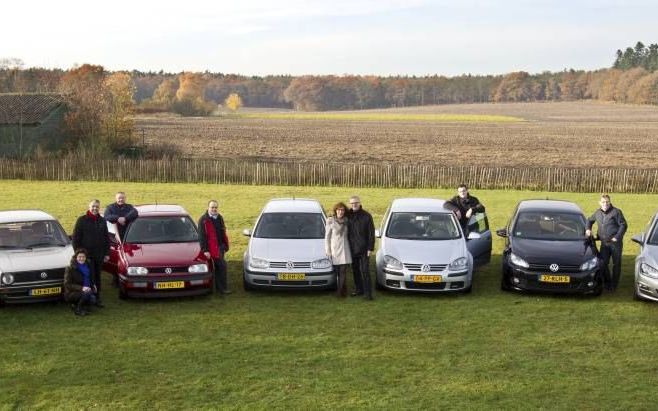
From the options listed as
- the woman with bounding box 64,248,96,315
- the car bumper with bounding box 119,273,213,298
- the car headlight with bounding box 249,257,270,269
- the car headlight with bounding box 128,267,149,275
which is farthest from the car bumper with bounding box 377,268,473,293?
the woman with bounding box 64,248,96,315

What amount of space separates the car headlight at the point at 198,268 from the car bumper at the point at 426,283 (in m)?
3.34

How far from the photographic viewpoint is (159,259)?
13.1m

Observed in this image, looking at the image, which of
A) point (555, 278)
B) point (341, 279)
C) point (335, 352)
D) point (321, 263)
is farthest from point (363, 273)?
point (555, 278)

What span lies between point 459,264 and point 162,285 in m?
5.46

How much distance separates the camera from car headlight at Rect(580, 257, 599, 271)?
13.3m

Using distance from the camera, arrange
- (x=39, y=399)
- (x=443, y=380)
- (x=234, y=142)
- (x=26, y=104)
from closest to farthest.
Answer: (x=39, y=399)
(x=443, y=380)
(x=26, y=104)
(x=234, y=142)

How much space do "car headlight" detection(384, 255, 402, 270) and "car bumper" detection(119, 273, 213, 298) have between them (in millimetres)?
3381

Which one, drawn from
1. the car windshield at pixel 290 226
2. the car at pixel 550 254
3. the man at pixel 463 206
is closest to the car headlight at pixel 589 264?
the car at pixel 550 254

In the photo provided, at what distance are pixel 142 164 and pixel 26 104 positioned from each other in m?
16.6

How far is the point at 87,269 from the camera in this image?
1218cm

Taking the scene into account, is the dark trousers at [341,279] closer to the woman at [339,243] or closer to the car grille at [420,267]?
the woman at [339,243]

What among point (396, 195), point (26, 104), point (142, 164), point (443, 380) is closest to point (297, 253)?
point (443, 380)

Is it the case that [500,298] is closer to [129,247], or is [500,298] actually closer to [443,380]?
[443,380]

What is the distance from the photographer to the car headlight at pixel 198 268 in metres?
13.1
